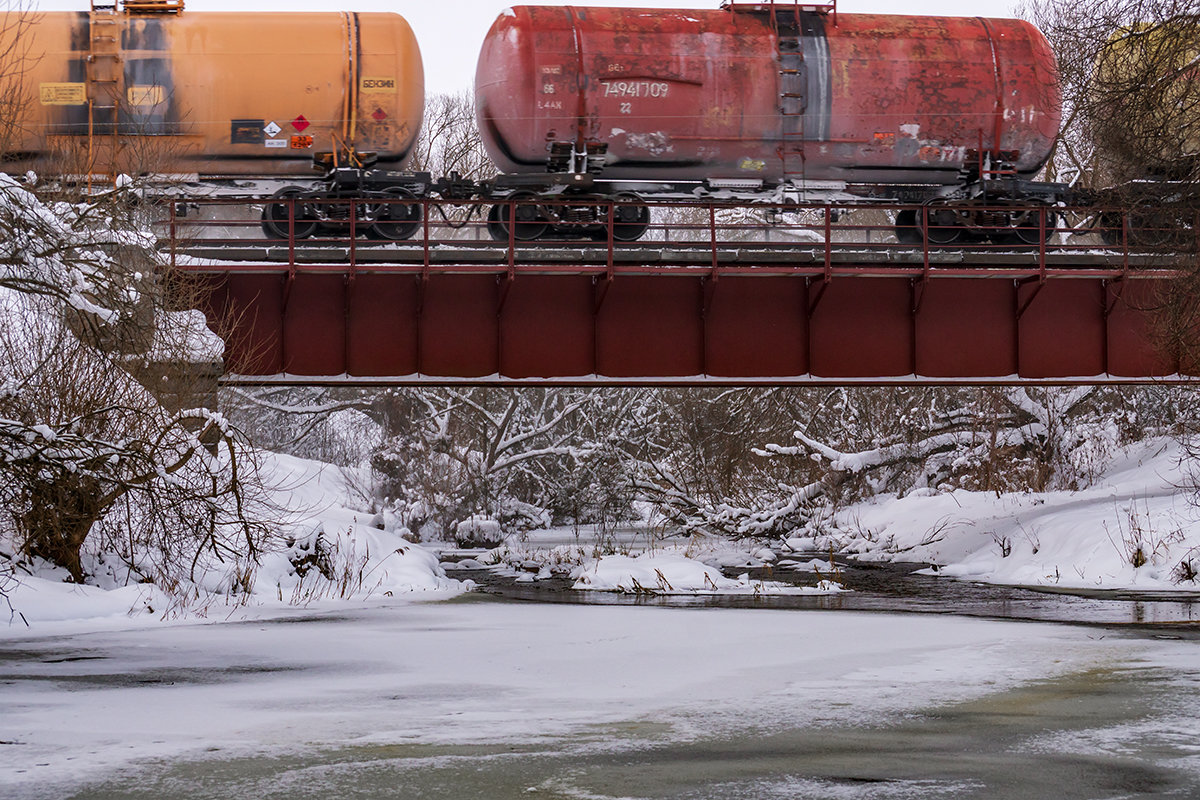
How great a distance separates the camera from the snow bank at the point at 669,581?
1941 cm

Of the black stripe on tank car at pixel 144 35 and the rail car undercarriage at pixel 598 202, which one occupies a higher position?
the black stripe on tank car at pixel 144 35

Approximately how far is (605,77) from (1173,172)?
795 centimetres

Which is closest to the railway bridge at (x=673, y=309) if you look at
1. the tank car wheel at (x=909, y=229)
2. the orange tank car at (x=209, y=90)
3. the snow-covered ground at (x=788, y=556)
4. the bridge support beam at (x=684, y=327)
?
the bridge support beam at (x=684, y=327)

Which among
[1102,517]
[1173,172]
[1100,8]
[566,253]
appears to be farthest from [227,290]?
[1102,517]

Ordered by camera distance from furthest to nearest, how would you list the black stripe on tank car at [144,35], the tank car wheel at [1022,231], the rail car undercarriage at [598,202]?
1. the tank car wheel at [1022,231]
2. the rail car undercarriage at [598,202]
3. the black stripe on tank car at [144,35]

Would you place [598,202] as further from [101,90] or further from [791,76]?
[101,90]

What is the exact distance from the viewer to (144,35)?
18.6m

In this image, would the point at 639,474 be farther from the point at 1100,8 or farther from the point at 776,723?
the point at 776,723

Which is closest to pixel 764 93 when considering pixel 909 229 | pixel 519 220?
pixel 909 229

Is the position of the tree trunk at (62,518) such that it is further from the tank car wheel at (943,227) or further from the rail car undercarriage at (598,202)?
the tank car wheel at (943,227)

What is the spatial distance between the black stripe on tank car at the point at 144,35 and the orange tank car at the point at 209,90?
1 centimetres

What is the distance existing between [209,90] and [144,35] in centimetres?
122

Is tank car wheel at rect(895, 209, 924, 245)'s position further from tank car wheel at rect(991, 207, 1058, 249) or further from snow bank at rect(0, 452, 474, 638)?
snow bank at rect(0, 452, 474, 638)

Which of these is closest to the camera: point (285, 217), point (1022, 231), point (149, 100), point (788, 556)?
point (149, 100)
